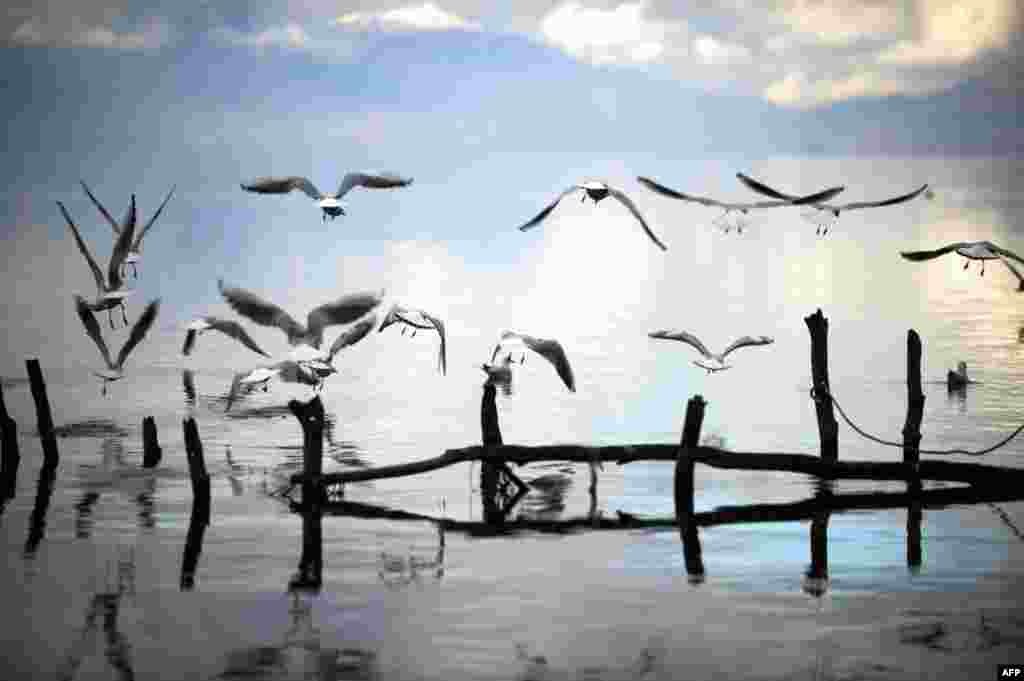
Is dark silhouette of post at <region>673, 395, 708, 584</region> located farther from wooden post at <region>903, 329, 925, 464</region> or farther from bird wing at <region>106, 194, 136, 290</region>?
bird wing at <region>106, 194, 136, 290</region>

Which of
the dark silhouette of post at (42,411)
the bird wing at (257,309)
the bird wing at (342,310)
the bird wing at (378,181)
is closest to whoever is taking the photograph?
the bird wing at (257,309)

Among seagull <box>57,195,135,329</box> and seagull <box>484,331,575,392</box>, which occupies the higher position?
seagull <box>57,195,135,329</box>

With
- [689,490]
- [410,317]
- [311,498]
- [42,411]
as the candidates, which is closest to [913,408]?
[689,490]

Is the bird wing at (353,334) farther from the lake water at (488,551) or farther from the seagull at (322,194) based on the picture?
the seagull at (322,194)

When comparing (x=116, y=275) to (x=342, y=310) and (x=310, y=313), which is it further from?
(x=342, y=310)

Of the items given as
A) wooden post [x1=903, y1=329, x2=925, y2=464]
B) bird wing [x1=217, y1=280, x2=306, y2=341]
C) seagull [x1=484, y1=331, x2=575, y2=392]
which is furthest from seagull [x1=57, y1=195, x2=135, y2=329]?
wooden post [x1=903, y1=329, x2=925, y2=464]

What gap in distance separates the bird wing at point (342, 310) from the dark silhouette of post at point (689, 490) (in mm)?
3965

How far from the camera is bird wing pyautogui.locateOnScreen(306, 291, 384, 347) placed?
24.7 metres

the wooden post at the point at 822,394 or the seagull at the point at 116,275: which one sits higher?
the seagull at the point at 116,275

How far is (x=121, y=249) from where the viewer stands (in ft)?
96.1

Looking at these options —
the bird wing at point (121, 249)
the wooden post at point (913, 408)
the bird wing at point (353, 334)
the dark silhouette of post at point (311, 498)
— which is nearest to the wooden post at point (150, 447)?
the bird wing at point (121, 249)

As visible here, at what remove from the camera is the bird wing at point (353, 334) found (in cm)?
2442

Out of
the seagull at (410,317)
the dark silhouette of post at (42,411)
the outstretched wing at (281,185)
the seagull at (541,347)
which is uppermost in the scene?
the outstretched wing at (281,185)

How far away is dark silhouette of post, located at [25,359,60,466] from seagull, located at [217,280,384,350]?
171 inches
